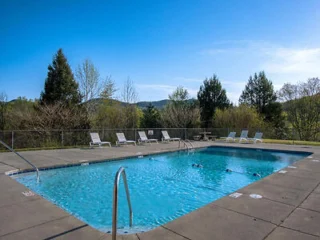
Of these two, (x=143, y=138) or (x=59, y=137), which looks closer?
(x=59, y=137)

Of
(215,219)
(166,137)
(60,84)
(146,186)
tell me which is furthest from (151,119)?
(215,219)

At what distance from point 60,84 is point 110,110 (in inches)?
196

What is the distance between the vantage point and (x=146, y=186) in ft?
19.1

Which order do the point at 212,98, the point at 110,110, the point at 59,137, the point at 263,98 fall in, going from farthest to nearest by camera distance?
the point at 263,98 → the point at 212,98 → the point at 110,110 → the point at 59,137

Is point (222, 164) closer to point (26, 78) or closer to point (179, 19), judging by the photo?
point (179, 19)

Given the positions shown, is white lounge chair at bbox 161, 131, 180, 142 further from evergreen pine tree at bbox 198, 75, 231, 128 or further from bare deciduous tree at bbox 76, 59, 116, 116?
evergreen pine tree at bbox 198, 75, 231, 128

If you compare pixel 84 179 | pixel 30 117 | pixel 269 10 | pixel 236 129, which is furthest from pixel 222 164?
pixel 30 117

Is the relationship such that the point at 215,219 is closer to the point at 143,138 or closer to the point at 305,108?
the point at 143,138

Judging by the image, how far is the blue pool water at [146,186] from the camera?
13.5 feet

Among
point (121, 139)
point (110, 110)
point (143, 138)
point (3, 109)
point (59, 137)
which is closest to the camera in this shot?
point (59, 137)

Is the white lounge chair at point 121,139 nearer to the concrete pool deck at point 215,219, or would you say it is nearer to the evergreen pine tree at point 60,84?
the evergreen pine tree at point 60,84

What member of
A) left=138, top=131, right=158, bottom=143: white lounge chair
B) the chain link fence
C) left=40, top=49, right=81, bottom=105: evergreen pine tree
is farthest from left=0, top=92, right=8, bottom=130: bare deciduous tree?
left=138, top=131, right=158, bottom=143: white lounge chair

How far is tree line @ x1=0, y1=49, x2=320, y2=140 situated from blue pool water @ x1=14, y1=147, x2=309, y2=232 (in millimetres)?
6071

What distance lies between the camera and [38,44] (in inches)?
471
